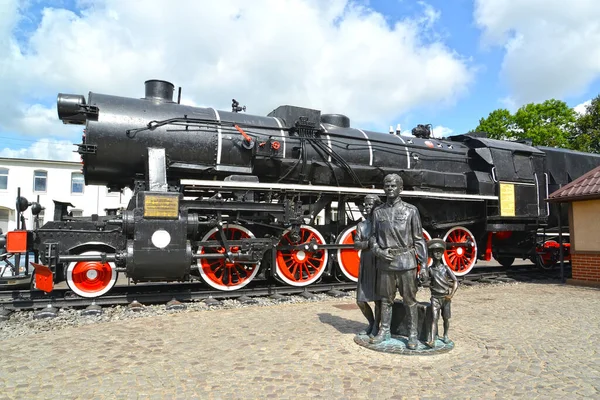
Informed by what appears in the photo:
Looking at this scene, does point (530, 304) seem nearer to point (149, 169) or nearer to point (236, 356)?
point (236, 356)

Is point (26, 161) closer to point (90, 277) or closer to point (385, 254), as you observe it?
point (90, 277)

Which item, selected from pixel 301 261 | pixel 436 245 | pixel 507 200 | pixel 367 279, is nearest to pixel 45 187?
pixel 301 261

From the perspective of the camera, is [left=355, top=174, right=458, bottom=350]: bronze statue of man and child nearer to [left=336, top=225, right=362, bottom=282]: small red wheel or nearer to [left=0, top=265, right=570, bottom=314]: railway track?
[left=0, top=265, right=570, bottom=314]: railway track

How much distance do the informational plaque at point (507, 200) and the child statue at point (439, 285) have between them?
6223mm

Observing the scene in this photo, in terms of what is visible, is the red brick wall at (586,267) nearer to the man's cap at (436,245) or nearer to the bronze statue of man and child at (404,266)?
the bronze statue of man and child at (404,266)

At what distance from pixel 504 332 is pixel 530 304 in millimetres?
2256

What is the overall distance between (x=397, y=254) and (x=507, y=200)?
6.76 metres

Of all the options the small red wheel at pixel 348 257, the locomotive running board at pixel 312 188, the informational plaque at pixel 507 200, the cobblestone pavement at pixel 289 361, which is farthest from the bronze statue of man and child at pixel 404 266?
the informational plaque at pixel 507 200

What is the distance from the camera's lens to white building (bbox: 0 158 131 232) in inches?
1056

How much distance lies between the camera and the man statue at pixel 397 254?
4250mm

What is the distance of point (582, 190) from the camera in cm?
905

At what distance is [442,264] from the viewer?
4340 millimetres

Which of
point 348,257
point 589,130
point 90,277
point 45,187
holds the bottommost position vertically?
point 90,277

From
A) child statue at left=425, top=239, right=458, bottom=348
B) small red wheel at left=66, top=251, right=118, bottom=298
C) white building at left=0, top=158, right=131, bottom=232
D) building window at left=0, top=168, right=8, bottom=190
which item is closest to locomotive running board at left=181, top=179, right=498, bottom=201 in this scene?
small red wheel at left=66, top=251, right=118, bottom=298
